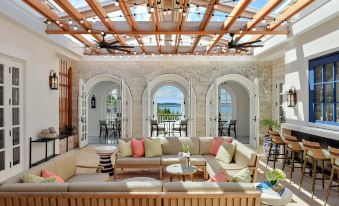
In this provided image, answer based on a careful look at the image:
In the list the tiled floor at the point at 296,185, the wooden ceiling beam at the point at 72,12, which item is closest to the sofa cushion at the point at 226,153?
the tiled floor at the point at 296,185

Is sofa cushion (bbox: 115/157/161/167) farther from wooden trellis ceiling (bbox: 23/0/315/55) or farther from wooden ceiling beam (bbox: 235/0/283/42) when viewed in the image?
wooden ceiling beam (bbox: 235/0/283/42)

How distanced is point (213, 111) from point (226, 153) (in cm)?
422

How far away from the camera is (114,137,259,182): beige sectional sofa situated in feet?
18.0

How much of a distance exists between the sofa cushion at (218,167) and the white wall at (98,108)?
29.8 ft

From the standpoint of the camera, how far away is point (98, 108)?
14414 millimetres

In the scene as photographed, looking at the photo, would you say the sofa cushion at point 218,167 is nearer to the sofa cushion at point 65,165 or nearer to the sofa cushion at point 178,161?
the sofa cushion at point 178,161

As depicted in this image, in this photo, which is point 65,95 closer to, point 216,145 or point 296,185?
point 216,145

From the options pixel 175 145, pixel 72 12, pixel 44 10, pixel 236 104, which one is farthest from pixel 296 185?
pixel 236 104

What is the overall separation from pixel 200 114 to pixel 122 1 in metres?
6.87

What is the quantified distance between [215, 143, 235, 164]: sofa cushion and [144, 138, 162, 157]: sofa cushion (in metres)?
1.36

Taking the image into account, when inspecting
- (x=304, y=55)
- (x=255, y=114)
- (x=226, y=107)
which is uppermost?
(x=304, y=55)

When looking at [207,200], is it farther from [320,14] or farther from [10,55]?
[10,55]

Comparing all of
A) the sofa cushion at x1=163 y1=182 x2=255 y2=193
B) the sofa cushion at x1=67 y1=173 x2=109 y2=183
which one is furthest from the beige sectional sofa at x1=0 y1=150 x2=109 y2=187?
the sofa cushion at x1=163 y1=182 x2=255 y2=193

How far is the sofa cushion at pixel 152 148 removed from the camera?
21.7 ft
